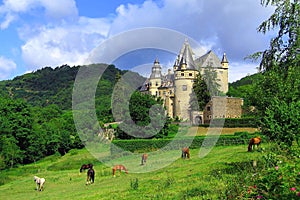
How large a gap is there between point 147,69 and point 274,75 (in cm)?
884

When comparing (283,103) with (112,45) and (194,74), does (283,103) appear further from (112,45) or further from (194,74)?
(194,74)

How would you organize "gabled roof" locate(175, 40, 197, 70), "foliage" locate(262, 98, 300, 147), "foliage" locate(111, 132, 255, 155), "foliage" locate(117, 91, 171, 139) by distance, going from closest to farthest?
1. "foliage" locate(262, 98, 300, 147)
2. "foliage" locate(111, 132, 255, 155)
3. "foliage" locate(117, 91, 171, 139)
4. "gabled roof" locate(175, 40, 197, 70)

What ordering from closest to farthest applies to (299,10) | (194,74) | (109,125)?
(299,10) → (109,125) → (194,74)

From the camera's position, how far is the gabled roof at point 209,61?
229 feet

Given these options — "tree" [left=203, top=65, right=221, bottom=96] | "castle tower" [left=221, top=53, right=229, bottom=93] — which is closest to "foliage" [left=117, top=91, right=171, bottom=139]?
"tree" [left=203, top=65, right=221, bottom=96]

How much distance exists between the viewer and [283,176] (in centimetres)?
584

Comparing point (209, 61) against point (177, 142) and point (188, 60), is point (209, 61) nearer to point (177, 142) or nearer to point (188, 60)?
point (188, 60)

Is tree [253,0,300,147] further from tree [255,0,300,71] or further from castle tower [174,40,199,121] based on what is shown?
castle tower [174,40,199,121]

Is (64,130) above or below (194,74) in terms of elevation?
below

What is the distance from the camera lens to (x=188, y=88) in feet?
206

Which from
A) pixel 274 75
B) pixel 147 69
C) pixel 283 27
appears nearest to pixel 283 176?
pixel 274 75

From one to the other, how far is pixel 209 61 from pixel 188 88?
11.7m

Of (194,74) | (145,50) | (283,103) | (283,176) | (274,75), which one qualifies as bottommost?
(283,176)

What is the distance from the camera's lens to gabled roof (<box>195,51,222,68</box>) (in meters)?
69.9
